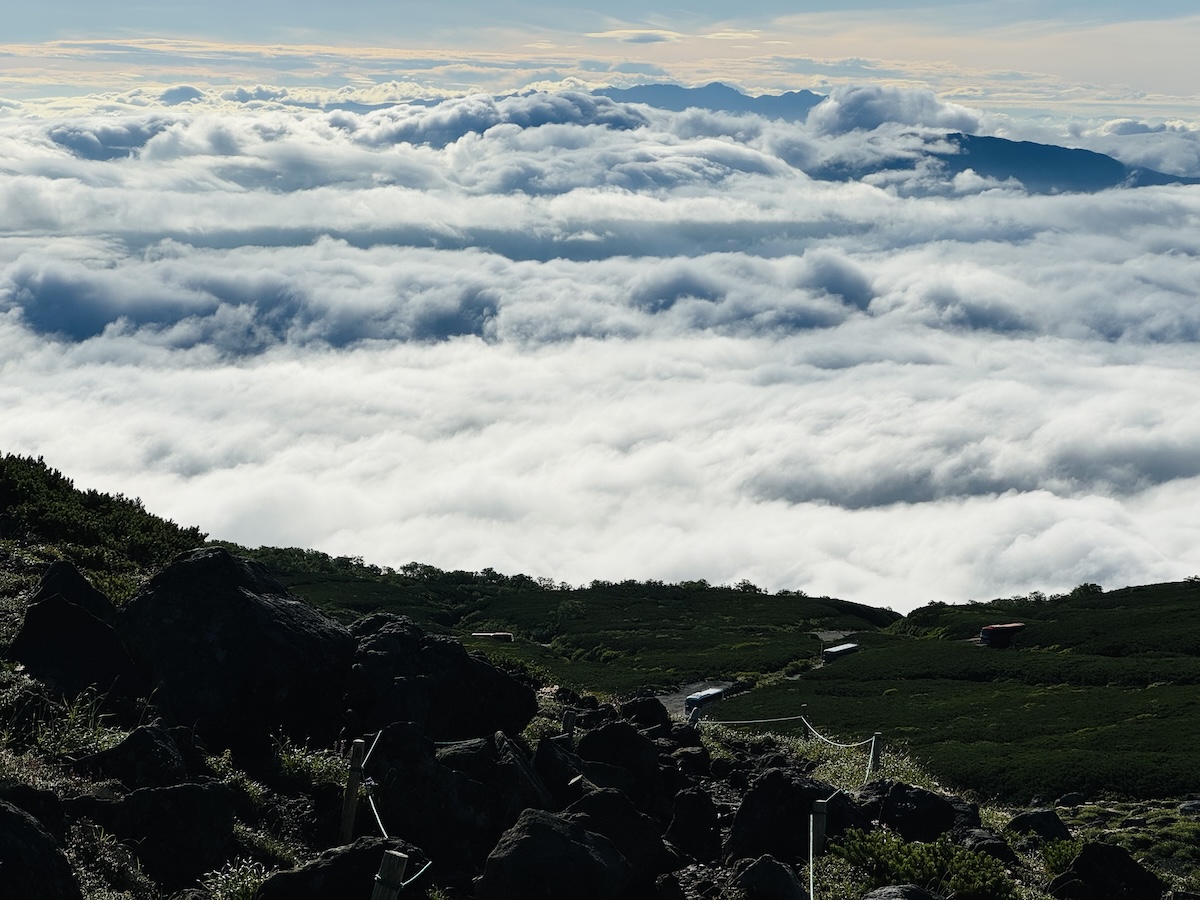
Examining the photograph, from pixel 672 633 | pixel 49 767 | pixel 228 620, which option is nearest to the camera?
pixel 49 767

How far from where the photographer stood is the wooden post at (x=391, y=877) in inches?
320

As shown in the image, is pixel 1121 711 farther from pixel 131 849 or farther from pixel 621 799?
pixel 131 849

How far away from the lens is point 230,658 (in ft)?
45.1

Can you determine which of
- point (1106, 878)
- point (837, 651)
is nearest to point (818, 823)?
point (1106, 878)

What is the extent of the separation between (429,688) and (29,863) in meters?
7.79

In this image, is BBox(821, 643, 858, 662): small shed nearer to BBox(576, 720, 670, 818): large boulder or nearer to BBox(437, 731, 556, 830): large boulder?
BBox(576, 720, 670, 818): large boulder

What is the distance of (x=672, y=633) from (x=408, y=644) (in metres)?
106

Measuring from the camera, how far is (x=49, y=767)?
10742 millimetres

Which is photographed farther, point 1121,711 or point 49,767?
point 1121,711

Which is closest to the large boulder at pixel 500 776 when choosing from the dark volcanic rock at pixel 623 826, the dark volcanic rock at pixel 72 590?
the dark volcanic rock at pixel 623 826

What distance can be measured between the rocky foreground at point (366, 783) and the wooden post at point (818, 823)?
1.14ft

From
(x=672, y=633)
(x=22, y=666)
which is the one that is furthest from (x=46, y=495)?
(x=672, y=633)

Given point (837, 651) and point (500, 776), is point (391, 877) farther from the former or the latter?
point (837, 651)

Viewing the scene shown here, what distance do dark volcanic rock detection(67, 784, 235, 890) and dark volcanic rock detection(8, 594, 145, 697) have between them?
3.45 metres
